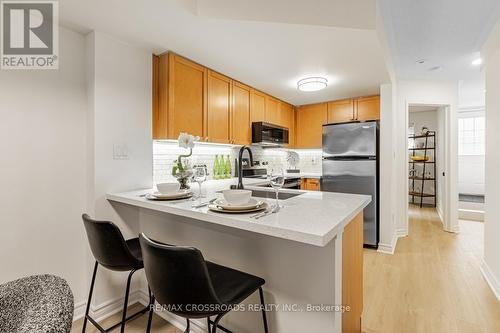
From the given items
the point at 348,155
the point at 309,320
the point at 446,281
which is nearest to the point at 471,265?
the point at 446,281

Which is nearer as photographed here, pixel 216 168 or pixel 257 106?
pixel 216 168

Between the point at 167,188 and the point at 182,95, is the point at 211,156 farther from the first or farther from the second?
the point at 167,188

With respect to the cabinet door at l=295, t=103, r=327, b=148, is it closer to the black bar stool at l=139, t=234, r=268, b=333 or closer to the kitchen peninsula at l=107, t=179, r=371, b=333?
the kitchen peninsula at l=107, t=179, r=371, b=333

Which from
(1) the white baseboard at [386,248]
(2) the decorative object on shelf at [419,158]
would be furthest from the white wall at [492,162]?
(2) the decorative object on shelf at [419,158]

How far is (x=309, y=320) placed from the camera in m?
1.28

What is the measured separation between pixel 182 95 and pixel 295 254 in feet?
6.12

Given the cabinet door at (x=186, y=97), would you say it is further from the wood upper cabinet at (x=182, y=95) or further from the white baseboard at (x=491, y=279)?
the white baseboard at (x=491, y=279)

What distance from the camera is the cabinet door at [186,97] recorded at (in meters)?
2.35

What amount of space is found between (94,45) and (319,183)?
11.2 feet

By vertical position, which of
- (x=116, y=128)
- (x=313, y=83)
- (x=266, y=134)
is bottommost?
(x=116, y=128)

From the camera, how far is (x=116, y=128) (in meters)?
2.07

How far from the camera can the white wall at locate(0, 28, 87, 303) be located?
5.48 ft

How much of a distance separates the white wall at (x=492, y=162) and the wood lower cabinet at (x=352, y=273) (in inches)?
65.7

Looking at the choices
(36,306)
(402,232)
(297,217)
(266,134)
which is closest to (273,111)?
(266,134)
